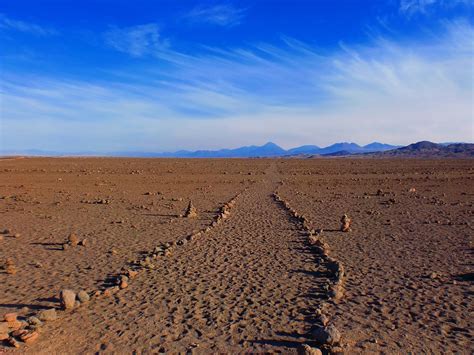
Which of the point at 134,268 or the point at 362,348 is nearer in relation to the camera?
the point at 362,348

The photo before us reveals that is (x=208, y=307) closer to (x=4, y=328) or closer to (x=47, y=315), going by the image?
(x=47, y=315)

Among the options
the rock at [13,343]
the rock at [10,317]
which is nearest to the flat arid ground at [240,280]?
the rock at [13,343]

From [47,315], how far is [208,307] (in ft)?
8.52

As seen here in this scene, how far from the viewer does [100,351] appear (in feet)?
18.9

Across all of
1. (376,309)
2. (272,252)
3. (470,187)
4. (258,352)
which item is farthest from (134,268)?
(470,187)

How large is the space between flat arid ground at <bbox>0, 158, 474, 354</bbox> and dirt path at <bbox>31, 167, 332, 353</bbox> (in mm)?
28

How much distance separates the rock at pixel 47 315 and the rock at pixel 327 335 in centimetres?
411

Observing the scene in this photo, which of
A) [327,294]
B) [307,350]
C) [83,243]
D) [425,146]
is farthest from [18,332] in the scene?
[425,146]

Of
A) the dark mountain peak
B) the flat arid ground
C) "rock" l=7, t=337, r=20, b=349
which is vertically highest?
the dark mountain peak

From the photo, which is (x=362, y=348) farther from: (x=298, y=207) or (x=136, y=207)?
(x=136, y=207)

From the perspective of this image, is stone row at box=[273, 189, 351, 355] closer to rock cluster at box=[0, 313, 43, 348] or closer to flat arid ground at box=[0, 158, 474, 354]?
flat arid ground at box=[0, 158, 474, 354]

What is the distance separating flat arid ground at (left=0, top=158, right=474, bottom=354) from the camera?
6117mm

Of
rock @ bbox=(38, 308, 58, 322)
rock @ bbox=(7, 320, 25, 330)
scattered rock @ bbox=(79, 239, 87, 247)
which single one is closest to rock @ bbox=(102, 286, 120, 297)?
rock @ bbox=(38, 308, 58, 322)

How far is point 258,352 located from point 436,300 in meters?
3.79
